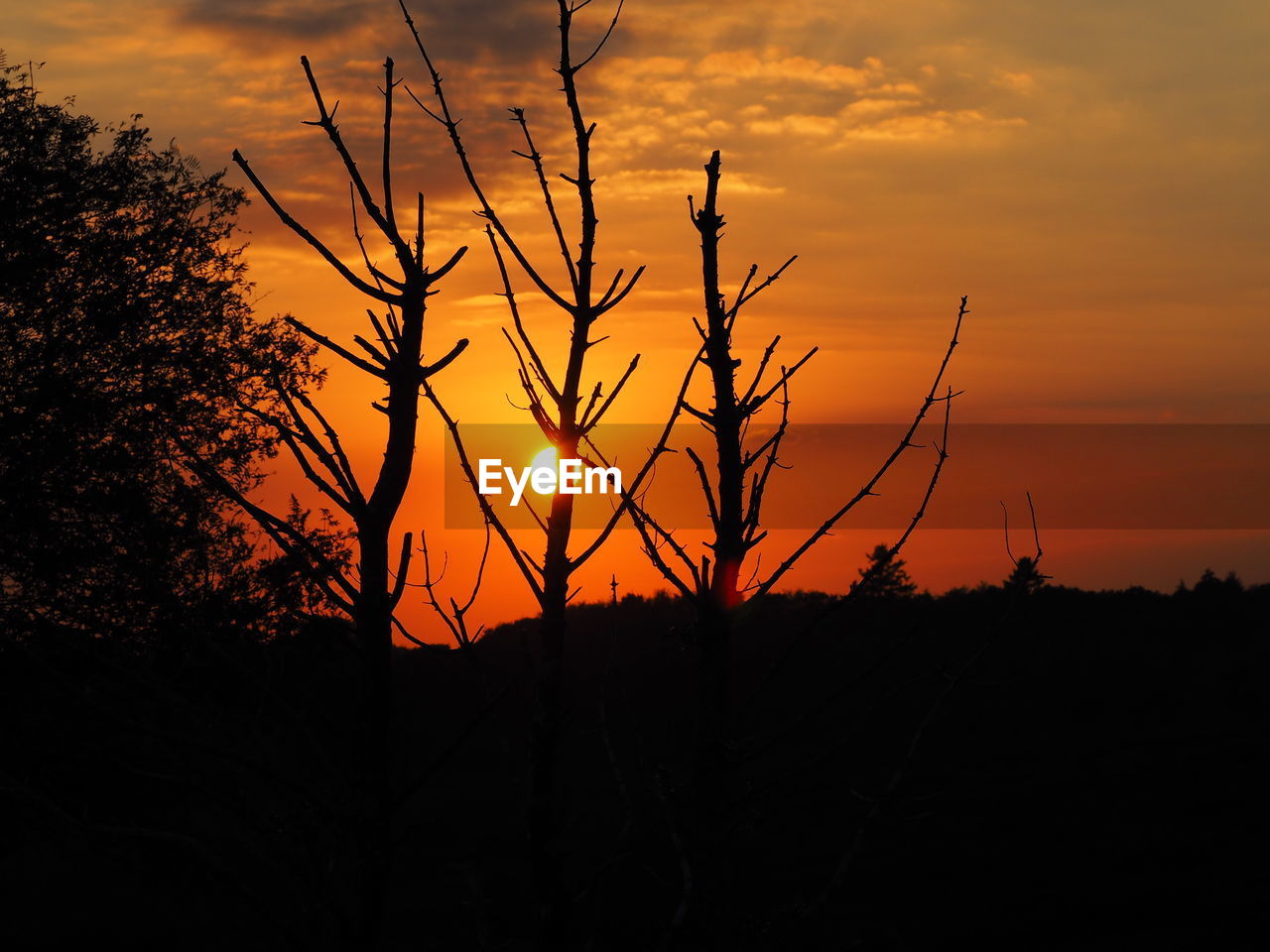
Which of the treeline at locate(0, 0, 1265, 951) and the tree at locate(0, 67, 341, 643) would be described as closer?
the treeline at locate(0, 0, 1265, 951)

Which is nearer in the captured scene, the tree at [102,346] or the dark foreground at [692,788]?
the dark foreground at [692,788]

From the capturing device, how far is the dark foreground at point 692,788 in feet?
10.5

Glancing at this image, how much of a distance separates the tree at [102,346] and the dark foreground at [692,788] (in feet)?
8.54

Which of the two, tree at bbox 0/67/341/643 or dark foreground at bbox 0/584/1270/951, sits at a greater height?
tree at bbox 0/67/341/643

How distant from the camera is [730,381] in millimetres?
4691

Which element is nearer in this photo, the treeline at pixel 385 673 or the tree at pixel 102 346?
the treeline at pixel 385 673

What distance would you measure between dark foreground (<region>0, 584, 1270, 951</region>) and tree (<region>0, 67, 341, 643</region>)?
2604 millimetres

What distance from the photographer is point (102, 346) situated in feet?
79.5

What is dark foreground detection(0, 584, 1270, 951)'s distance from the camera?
3215 millimetres

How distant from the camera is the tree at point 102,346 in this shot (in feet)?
72.4

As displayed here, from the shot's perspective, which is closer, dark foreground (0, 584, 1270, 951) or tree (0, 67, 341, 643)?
dark foreground (0, 584, 1270, 951)

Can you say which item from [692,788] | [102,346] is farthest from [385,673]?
[102,346]

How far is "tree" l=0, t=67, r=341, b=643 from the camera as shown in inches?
869

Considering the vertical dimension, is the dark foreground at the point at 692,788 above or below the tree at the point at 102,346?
below
